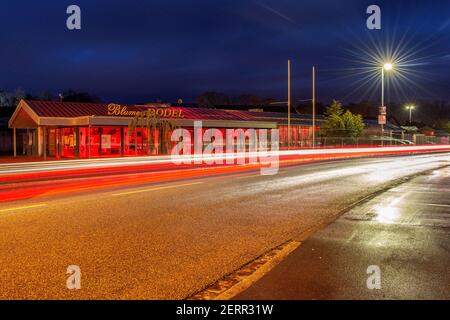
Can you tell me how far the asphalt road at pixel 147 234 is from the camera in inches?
225

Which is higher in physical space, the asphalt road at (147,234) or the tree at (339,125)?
the tree at (339,125)

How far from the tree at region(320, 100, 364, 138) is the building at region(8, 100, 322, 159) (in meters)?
19.2

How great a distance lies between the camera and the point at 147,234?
8414mm

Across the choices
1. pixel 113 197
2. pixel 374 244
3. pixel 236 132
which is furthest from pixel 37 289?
pixel 236 132

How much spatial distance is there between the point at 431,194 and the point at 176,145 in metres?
27.4

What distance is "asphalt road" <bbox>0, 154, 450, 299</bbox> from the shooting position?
571cm

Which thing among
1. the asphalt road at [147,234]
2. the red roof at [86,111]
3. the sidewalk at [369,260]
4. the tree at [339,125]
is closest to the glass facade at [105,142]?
the red roof at [86,111]

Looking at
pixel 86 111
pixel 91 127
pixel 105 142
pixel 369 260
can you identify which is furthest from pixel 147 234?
pixel 86 111

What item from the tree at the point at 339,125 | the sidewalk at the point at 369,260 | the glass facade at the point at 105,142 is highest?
the tree at the point at 339,125

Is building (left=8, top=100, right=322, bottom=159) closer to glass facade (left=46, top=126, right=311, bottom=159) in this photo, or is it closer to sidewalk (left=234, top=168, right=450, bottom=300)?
glass facade (left=46, top=126, right=311, bottom=159)

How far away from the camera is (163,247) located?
293 inches

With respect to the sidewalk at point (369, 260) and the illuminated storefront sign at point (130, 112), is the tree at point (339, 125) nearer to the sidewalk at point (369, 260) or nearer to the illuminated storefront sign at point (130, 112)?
the illuminated storefront sign at point (130, 112)

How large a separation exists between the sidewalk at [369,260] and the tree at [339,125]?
48.5m
